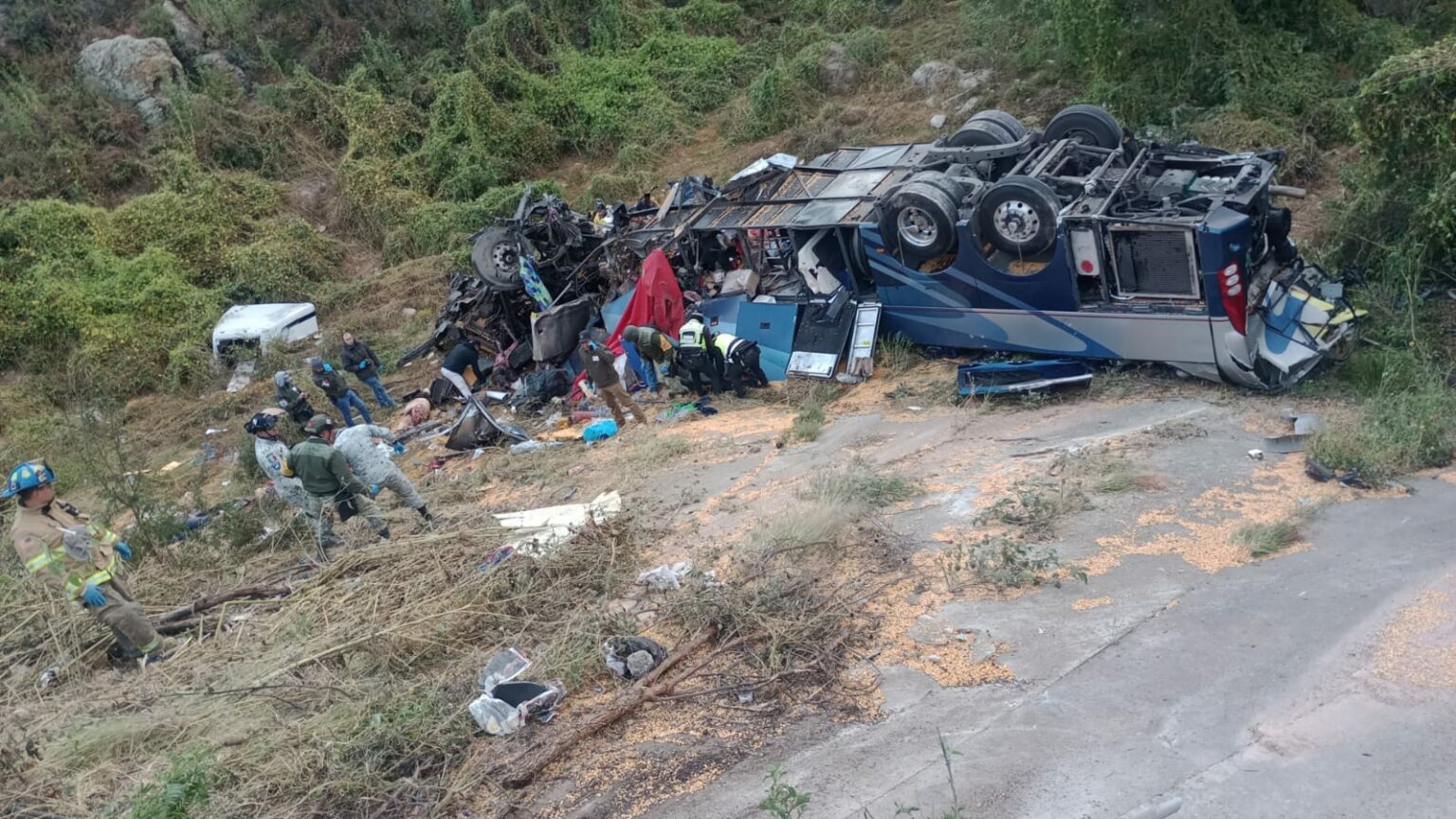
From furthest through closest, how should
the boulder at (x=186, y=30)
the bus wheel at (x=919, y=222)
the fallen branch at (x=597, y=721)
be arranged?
the boulder at (x=186, y=30)
the bus wheel at (x=919, y=222)
the fallen branch at (x=597, y=721)

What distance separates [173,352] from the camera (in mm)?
16844

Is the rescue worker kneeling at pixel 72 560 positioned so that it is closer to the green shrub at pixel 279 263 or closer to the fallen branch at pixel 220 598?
the fallen branch at pixel 220 598

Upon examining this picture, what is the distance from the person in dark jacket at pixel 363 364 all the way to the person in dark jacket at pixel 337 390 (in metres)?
0.44

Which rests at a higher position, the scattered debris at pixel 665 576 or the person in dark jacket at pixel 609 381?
the person in dark jacket at pixel 609 381

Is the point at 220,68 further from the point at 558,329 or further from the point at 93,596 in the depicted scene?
the point at 93,596

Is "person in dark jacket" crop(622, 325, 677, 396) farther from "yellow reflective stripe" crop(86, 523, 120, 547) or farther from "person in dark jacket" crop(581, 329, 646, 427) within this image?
"yellow reflective stripe" crop(86, 523, 120, 547)

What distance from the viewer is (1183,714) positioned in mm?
5094

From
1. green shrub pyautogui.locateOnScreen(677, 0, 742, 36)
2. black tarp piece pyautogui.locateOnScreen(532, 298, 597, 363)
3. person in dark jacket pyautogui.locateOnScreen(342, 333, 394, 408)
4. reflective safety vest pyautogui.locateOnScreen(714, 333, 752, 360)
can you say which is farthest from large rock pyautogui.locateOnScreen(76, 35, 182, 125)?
reflective safety vest pyautogui.locateOnScreen(714, 333, 752, 360)

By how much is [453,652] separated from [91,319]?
47.0ft

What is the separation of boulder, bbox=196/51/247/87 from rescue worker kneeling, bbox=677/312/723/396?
16.1 meters

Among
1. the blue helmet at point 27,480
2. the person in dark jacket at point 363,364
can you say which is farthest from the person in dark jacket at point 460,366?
the blue helmet at point 27,480

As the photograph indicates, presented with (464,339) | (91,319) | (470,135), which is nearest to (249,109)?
(470,135)

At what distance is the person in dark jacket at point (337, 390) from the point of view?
13.1m

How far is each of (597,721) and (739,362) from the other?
6322 mm
